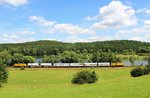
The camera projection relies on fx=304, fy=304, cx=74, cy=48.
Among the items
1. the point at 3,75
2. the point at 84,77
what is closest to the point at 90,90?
the point at 84,77

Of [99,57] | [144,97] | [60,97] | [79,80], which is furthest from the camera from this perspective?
[99,57]

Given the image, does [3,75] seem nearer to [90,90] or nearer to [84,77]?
[84,77]

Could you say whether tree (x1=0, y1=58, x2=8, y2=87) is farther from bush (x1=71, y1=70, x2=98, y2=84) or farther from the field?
bush (x1=71, y1=70, x2=98, y2=84)

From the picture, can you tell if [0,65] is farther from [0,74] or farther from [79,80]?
[79,80]

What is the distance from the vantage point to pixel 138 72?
74625 millimetres

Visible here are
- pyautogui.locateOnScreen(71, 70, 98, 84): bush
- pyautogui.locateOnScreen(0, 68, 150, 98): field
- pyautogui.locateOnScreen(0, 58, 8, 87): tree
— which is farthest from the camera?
pyautogui.locateOnScreen(0, 58, 8, 87): tree

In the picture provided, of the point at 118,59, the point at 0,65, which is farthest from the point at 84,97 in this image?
the point at 118,59

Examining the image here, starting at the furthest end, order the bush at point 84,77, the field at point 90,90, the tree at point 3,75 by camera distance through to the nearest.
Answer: the tree at point 3,75, the bush at point 84,77, the field at point 90,90

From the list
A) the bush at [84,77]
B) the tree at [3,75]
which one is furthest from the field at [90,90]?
the tree at [3,75]

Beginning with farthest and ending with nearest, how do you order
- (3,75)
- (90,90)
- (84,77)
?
(3,75), (84,77), (90,90)

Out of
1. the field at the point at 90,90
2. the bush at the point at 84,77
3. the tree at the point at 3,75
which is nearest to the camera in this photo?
the field at the point at 90,90

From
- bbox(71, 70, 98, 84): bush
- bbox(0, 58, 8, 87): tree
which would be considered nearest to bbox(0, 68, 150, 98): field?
bbox(71, 70, 98, 84): bush

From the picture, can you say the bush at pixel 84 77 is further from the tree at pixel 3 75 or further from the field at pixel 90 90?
the tree at pixel 3 75

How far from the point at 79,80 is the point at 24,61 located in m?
125
